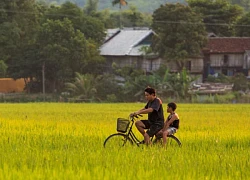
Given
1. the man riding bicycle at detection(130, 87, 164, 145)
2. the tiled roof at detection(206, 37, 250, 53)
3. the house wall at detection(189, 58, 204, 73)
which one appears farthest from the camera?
the tiled roof at detection(206, 37, 250, 53)

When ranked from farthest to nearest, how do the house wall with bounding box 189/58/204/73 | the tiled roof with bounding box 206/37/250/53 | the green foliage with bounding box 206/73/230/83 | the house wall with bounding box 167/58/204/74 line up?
the tiled roof with bounding box 206/37/250/53 → the house wall with bounding box 189/58/204/73 → the house wall with bounding box 167/58/204/74 → the green foliage with bounding box 206/73/230/83

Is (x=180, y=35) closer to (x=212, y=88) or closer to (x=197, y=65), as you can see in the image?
(x=212, y=88)

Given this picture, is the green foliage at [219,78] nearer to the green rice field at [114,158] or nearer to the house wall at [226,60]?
the house wall at [226,60]

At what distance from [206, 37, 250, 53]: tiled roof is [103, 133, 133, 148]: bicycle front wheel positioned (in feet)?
135

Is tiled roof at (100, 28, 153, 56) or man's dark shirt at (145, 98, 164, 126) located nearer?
man's dark shirt at (145, 98, 164, 126)

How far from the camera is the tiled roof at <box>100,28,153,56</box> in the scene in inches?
2084

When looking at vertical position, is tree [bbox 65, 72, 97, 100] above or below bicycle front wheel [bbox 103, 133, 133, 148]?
below

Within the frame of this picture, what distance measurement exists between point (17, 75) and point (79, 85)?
4.99m

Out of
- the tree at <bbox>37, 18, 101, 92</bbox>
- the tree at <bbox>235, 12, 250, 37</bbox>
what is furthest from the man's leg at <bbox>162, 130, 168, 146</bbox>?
the tree at <bbox>235, 12, 250, 37</bbox>

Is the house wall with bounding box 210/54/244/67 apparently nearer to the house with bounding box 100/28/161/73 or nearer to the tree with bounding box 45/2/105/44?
the house with bounding box 100/28/161/73

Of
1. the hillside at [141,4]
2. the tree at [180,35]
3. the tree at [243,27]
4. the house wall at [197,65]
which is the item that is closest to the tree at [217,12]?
the tree at [243,27]

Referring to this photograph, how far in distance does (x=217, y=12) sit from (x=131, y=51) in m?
7.70

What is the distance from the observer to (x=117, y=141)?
12.1 metres

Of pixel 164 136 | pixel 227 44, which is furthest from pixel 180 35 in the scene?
pixel 164 136
